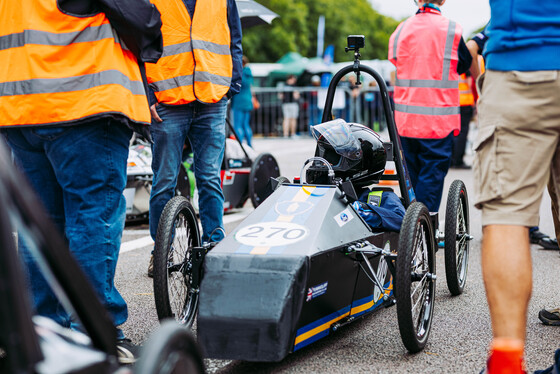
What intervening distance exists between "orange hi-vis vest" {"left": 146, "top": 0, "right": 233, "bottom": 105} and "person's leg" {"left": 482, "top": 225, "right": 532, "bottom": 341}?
2.10 m

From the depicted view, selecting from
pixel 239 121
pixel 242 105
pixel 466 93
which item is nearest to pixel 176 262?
pixel 466 93

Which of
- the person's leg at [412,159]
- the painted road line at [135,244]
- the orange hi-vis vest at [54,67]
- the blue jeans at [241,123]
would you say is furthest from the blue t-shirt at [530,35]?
the blue jeans at [241,123]

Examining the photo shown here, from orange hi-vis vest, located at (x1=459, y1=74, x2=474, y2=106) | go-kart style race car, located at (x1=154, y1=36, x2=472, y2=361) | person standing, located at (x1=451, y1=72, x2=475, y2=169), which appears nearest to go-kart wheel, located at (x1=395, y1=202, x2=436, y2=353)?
go-kart style race car, located at (x1=154, y1=36, x2=472, y2=361)

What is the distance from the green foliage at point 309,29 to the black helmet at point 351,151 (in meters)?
35.6

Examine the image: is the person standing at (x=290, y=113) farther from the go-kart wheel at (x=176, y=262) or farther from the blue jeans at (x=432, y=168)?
the go-kart wheel at (x=176, y=262)

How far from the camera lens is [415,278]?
304 centimetres

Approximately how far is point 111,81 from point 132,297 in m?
1.60

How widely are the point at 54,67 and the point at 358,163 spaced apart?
1534 millimetres

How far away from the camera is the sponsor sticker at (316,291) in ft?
8.97

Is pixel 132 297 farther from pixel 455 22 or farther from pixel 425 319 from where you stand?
pixel 455 22

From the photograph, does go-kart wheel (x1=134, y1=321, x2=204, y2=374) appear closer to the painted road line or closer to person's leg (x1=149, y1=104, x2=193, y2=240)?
person's leg (x1=149, y1=104, x2=193, y2=240)

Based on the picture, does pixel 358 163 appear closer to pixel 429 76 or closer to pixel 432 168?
pixel 432 168

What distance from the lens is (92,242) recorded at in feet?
9.38

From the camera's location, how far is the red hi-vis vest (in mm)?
5141
